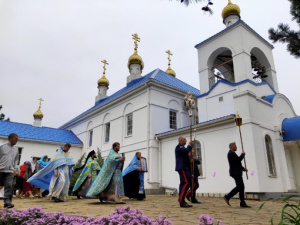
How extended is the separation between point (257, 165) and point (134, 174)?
499 cm

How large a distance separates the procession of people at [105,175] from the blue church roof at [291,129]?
577 centimetres

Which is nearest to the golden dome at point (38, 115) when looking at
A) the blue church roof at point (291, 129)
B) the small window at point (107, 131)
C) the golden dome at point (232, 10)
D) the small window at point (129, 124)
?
the small window at point (107, 131)

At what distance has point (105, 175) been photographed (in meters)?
7.68

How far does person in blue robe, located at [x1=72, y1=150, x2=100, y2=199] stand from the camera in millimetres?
9609

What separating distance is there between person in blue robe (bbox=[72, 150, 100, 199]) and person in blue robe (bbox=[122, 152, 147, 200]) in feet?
4.31

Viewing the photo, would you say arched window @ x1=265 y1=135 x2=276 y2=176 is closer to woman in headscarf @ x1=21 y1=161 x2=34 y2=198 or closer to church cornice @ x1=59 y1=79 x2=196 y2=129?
church cornice @ x1=59 y1=79 x2=196 y2=129

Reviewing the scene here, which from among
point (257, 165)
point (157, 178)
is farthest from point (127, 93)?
point (257, 165)

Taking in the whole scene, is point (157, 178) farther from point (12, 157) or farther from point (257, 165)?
point (12, 157)

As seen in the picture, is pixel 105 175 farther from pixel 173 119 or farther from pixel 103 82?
pixel 103 82

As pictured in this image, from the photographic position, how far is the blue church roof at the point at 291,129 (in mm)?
11430

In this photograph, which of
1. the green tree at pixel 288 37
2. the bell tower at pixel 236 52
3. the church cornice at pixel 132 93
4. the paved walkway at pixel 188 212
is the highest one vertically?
the bell tower at pixel 236 52

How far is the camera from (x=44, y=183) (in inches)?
369

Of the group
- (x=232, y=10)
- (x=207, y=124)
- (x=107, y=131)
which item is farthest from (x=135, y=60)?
(x=207, y=124)

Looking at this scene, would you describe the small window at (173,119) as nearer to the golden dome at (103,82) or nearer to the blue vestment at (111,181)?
the blue vestment at (111,181)
